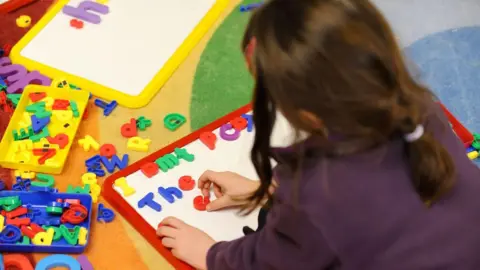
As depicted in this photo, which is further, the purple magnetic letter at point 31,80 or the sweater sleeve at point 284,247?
the purple magnetic letter at point 31,80

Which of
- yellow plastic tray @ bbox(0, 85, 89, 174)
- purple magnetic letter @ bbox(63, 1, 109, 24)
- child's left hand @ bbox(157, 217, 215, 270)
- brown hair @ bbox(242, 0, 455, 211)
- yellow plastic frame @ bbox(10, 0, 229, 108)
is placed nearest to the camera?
brown hair @ bbox(242, 0, 455, 211)

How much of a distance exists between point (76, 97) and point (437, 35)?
79 centimetres

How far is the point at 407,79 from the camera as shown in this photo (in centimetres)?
62

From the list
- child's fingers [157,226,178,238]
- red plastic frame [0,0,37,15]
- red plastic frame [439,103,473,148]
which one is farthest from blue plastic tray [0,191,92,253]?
red plastic frame [439,103,473,148]

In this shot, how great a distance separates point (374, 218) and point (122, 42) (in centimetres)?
78

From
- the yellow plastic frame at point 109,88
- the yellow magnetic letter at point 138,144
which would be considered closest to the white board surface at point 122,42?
the yellow plastic frame at point 109,88

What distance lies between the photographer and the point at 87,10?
4.29 ft

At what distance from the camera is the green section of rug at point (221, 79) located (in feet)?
3.80

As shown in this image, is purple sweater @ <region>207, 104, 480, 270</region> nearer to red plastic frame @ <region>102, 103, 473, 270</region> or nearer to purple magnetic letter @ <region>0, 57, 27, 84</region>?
red plastic frame @ <region>102, 103, 473, 270</region>

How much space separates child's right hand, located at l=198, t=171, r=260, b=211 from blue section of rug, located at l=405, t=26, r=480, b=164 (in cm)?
47

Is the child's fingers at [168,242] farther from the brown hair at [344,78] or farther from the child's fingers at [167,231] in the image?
the brown hair at [344,78]

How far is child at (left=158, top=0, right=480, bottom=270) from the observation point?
1.92 ft

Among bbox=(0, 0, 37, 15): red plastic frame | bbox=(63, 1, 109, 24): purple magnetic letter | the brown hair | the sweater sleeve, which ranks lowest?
bbox=(0, 0, 37, 15): red plastic frame

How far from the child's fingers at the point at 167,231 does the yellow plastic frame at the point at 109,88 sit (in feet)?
0.96
